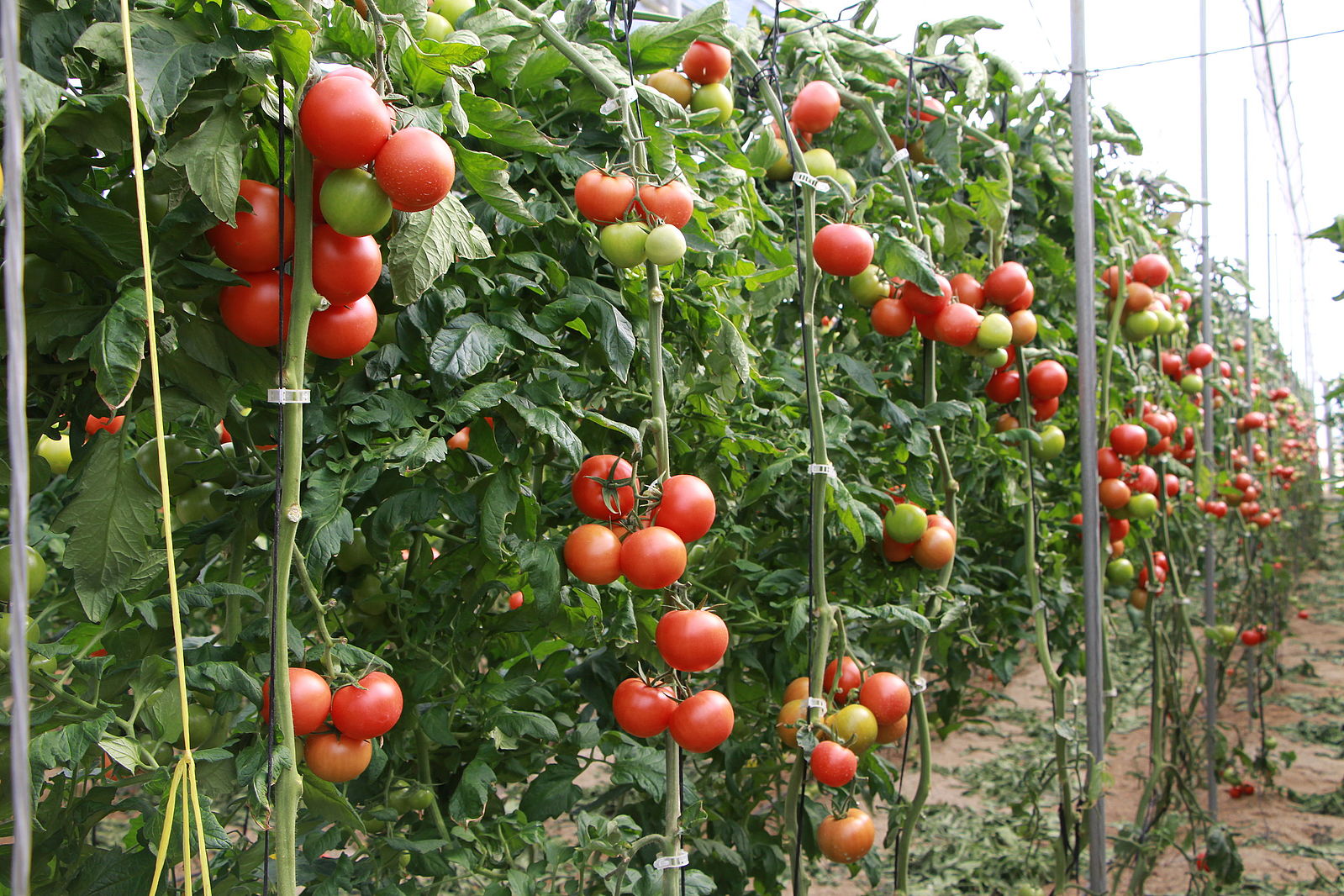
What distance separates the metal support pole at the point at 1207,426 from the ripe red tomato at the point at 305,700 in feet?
8.42

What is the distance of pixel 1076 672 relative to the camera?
2.45m

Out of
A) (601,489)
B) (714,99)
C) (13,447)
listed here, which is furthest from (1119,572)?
(13,447)

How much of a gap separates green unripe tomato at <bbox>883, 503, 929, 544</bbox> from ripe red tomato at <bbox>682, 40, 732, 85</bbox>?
743 mm

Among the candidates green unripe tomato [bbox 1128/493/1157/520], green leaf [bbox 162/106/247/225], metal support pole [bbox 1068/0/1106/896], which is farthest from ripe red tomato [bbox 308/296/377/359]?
green unripe tomato [bbox 1128/493/1157/520]

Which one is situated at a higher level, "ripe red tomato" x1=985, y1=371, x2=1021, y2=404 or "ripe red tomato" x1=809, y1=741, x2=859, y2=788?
"ripe red tomato" x1=985, y1=371, x2=1021, y2=404

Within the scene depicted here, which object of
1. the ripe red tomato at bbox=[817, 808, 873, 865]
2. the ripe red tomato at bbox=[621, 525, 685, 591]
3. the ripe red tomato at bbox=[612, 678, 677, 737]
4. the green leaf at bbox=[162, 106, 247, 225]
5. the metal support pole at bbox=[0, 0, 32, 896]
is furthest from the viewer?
the ripe red tomato at bbox=[817, 808, 873, 865]

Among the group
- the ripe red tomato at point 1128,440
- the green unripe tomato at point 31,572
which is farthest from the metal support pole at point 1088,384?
the green unripe tomato at point 31,572

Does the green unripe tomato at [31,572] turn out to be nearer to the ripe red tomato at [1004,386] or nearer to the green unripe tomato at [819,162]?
the green unripe tomato at [819,162]

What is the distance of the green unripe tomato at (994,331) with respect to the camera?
1.73 metres

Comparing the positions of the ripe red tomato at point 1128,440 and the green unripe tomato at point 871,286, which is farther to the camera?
the ripe red tomato at point 1128,440

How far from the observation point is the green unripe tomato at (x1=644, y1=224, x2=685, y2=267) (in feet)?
3.45

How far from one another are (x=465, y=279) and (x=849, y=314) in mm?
915

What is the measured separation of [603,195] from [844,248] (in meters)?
0.52

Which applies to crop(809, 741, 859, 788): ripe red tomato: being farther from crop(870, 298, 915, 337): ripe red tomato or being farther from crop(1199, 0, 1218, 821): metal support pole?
crop(1199, 0, 1218, 821): metal support pole
